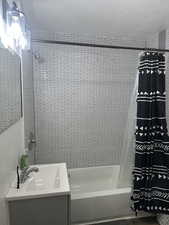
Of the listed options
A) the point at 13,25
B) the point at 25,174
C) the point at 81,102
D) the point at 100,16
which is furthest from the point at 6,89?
the point at 81,102

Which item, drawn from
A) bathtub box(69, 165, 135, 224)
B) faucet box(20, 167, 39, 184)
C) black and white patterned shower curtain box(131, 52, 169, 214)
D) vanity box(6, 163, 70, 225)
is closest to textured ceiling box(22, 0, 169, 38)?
black and white patterned shower curtain box(131, 52, 169, 214)

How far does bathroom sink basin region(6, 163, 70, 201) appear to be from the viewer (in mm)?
1105

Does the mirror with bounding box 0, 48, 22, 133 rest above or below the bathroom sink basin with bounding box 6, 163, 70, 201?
above

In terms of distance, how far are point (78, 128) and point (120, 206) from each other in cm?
123

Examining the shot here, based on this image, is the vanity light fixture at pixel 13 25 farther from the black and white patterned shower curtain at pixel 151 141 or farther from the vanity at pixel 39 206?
the black and white patterned shower curtain at pixel 151 141

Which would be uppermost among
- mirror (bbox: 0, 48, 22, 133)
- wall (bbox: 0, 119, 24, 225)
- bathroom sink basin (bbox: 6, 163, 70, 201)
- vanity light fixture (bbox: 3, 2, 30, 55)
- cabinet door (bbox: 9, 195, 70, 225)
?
vanity light fixture (bbox: 3, 2, 30, 55)

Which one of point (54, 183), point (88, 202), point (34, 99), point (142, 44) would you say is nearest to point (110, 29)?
point (142, 44)

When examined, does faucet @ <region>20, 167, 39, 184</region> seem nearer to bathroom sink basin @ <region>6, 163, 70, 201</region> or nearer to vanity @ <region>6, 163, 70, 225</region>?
bathroom sink basin @ <region>6, 163, 70, 201</region>

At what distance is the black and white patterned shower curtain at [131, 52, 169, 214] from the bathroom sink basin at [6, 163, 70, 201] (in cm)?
99

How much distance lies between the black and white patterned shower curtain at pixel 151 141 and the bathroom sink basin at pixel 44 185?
0.99 m

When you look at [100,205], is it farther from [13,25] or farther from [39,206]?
[13,25]

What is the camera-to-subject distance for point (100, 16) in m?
1.99

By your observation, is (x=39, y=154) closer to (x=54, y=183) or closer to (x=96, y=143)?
(x=96, y=143)

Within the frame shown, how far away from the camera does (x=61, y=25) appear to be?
2250mm
